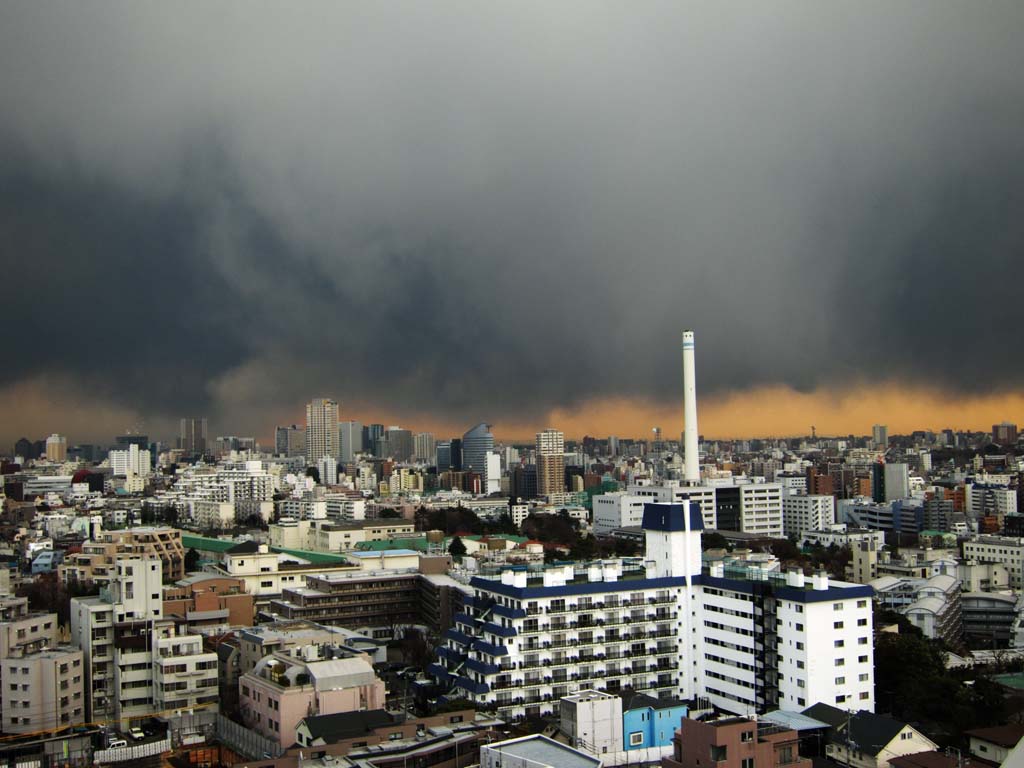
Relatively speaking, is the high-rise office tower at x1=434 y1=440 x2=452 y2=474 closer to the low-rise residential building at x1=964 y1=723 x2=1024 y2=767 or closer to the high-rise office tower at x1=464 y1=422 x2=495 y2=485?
the high-rise office tower at x1=464 y1=422 x2=495 y2=485

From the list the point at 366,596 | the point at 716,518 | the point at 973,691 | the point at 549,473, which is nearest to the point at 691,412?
the point at 716,518

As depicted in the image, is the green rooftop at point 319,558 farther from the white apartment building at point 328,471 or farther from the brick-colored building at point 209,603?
the white apartment building at point 328,471

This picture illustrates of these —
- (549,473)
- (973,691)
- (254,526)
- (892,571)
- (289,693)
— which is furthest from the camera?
(549,473)

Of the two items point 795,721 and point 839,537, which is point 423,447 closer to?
point 839,537

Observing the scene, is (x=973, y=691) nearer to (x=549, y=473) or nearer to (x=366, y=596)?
(x=366, y=596)

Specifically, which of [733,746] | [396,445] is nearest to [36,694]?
[733,746]

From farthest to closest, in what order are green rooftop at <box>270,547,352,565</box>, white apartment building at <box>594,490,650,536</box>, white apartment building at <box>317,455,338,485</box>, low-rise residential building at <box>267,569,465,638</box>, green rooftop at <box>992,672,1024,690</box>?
white apartment building at <box>317,455,338,485</box> → white apartment building at <box>594,490,650,536</box> → green rooftop at <box>270,547,352,565</box> → low-rise residential building at <box>267,569,465,638</box> → green rooftop at <box>992,672,1024,690</box>

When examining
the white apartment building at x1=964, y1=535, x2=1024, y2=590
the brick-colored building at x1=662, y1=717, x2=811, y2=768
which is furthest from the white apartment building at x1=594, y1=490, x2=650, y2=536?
the brick-colored building at x1=662, y1=717, x2=811, y2=768

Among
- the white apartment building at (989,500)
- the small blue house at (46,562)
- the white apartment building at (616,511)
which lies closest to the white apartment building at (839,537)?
the white apartment building at (616,511)
